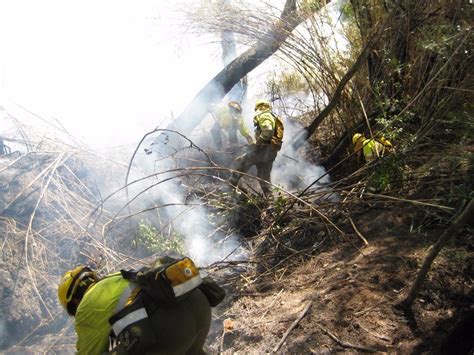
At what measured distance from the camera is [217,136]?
838cm

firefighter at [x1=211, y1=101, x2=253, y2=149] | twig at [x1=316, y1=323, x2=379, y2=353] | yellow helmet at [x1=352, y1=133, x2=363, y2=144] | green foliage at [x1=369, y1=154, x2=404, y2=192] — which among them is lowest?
twig at [x1=316, y1=323, x2=379, y2=353]

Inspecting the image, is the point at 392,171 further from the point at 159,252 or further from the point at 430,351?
the point at 159,252

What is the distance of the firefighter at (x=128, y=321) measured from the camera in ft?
7.16

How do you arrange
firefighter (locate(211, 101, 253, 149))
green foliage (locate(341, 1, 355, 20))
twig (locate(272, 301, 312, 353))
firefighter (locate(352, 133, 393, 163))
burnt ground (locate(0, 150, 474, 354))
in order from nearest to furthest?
burnt ground (locate(0, 150, 474, 354)), twig (locate(272, 301, 312, 353)), firefighter (locate(352, 133, 393, 163)), green foliage (locate(341, 1, 355, 20)), firefighter (locate(211, 101, 253, 149))

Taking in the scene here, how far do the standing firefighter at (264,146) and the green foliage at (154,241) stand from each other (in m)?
1.27

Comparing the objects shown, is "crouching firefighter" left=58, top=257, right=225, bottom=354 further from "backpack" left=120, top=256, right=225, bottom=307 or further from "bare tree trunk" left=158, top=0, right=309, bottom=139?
"bare tree trunk" left=158, top=0, right=309, bottom=139

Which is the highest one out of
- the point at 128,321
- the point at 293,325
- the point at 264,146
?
the point at 264,146

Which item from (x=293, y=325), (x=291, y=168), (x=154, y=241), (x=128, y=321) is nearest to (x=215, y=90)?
(x=291, y=168)

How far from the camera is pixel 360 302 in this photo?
11.2 ft

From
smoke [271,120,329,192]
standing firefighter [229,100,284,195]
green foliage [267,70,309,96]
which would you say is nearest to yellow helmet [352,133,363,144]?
standing firefighter [229,100,284,195]

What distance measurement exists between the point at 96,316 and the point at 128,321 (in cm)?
24

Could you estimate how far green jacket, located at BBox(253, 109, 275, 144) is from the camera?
6.10 meters

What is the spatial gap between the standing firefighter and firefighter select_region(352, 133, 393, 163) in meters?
1.21

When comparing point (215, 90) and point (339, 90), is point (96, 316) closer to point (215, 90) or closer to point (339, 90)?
point (339, 90)
